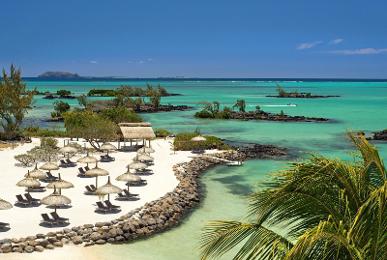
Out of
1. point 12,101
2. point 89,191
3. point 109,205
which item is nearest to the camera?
point 109,205

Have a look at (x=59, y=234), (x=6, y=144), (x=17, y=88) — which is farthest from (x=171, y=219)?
(x=17, y=88)

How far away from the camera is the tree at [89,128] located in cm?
3247

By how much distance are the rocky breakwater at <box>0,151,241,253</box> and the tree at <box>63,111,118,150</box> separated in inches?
447

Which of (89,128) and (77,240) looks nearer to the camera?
(77,240)

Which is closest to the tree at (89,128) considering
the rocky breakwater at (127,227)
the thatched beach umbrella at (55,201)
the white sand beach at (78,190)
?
the white sand beach at (78,190)

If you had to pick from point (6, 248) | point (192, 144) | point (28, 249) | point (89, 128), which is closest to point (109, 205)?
point (28, 249)

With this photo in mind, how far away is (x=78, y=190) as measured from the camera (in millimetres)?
21688

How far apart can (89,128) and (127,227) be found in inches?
665

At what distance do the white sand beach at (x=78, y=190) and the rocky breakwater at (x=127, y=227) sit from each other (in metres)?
0.56

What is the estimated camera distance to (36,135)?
134 ft

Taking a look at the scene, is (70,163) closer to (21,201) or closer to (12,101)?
(21,201)

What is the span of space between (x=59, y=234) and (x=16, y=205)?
423cm

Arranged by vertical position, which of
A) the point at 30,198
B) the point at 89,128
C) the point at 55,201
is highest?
the point at 89,128

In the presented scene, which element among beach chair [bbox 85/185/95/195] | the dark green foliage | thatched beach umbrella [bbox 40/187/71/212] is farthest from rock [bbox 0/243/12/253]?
the dark green foliage
